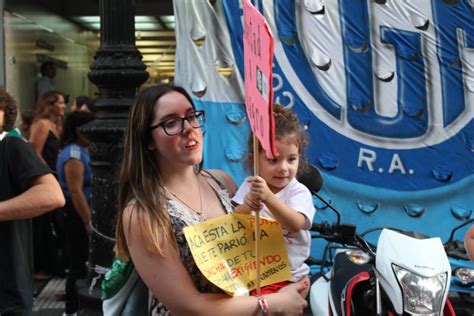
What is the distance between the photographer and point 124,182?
2.23 meters

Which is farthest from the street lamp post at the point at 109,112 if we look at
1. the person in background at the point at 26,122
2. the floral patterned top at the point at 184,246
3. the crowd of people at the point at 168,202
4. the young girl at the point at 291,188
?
the person in background at the point at 26,122

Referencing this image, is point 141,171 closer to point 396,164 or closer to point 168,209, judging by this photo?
point 168,209

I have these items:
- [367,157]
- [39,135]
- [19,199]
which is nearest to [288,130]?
[19,199]

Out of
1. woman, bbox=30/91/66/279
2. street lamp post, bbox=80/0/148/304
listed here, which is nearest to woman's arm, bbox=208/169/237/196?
street lamp post, bbox=80/0/148/304

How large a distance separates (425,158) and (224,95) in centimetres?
162

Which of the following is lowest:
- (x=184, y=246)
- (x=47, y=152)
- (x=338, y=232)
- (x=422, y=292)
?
(x=47, y=152)

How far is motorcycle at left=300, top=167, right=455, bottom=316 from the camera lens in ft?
9.03

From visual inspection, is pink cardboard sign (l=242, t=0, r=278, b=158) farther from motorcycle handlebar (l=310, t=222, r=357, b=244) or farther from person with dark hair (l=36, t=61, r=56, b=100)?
person with dark hair (l=36, t=61, r=56, b=100)

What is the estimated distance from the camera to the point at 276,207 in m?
2.63

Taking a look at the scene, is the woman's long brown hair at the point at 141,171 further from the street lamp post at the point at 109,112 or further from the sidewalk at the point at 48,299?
the sidewalk at the point at 48,299

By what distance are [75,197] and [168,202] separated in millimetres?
3937

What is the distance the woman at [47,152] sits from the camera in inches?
294

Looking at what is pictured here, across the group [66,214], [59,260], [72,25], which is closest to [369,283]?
[66,214]

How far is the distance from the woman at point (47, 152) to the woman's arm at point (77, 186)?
1.45 m
